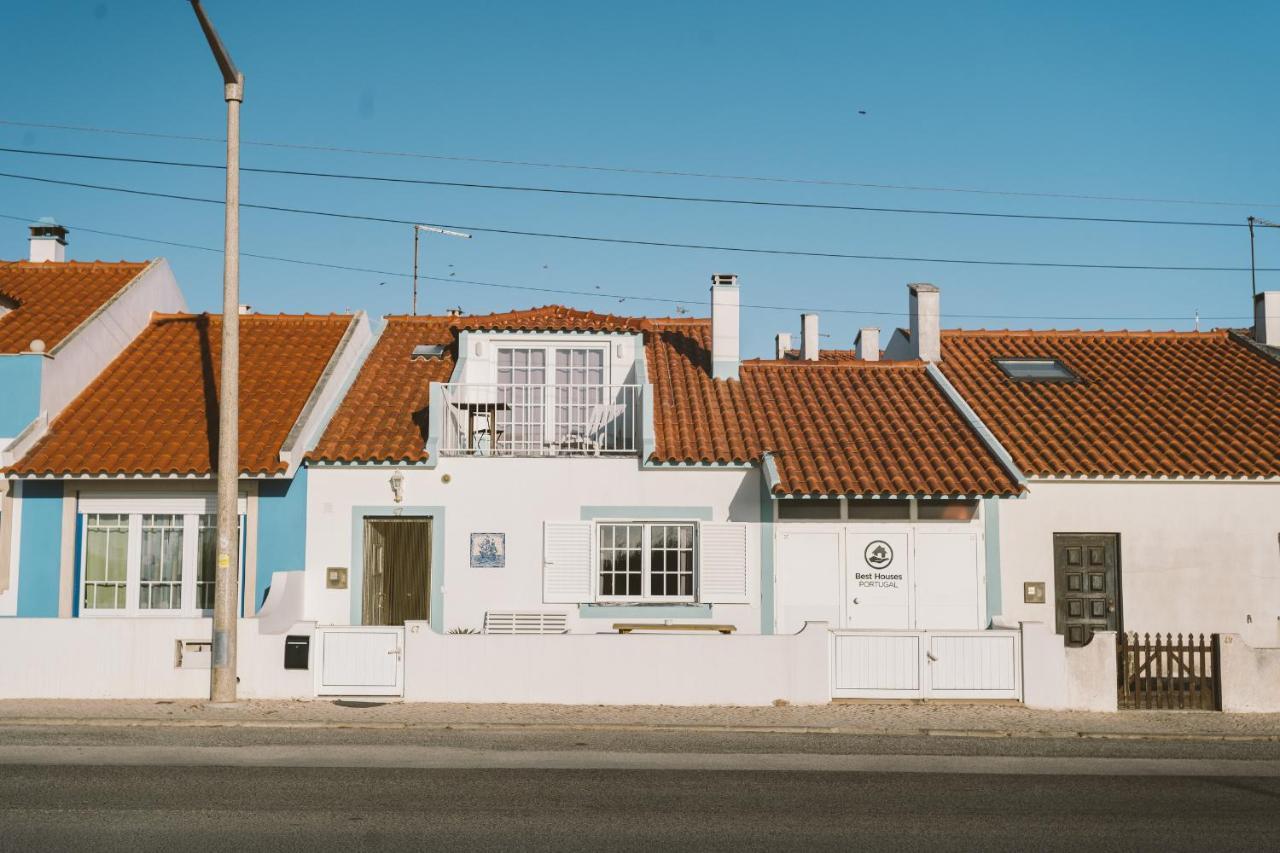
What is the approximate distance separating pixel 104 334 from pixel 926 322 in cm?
1522

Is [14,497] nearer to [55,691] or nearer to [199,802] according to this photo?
[55,691]

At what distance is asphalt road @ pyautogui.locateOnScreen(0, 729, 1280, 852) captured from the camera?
8203 mm

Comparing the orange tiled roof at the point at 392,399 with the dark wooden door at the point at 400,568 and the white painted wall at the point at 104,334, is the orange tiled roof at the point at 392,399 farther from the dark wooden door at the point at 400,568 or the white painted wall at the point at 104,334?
the white painted wall at the point at 104,334

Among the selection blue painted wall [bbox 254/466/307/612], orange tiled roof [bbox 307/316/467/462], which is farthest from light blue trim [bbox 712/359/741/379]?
blue painted wall [bbox 254/466/307/612]

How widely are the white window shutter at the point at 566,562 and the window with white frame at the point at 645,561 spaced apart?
24cm

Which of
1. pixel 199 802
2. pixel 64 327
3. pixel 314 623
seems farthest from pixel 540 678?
pixel 64 327

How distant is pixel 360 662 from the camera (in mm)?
14930

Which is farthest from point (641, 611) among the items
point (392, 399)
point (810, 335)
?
point (810, 335)

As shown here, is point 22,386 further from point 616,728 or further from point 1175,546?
point 1175,546

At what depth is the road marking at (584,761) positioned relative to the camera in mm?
10992

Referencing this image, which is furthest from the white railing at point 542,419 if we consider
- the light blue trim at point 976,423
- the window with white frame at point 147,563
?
the light blue trim at point 976,423

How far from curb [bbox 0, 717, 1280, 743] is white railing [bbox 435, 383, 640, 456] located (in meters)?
5.77

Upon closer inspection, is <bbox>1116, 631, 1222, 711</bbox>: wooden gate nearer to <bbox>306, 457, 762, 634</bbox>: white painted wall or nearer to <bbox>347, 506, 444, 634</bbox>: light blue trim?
<bbox>306, 457, 762, 634</bbox>: white painted wall

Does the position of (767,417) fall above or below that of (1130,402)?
below
